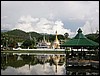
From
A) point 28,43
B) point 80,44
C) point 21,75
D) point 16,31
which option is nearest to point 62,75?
point 21,75

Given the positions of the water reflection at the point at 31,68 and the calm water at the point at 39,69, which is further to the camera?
the water reflection at the point at 31,68

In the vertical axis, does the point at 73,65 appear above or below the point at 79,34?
below

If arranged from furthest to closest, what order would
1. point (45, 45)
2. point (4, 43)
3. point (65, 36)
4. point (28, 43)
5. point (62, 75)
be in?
point (65, 36) < point (45, 45) < point (28, 43) < point (4, 43) < point (62, 75)

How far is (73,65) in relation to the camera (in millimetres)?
20953

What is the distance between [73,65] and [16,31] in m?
163

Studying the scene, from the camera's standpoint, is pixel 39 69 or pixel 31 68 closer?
pixel 39 69

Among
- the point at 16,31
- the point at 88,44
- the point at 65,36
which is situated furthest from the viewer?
the point at 16,31

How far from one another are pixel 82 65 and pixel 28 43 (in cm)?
5599

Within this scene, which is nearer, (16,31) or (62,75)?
(62,75)

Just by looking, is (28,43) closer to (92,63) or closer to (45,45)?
(45,45)

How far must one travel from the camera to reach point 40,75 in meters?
16.0

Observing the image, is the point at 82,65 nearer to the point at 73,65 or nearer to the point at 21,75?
the point at 73,65

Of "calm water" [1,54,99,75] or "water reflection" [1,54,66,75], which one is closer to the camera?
"calm water" [1,54,99,75]

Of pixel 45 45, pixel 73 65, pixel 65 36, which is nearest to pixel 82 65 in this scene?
pixel 73 65
